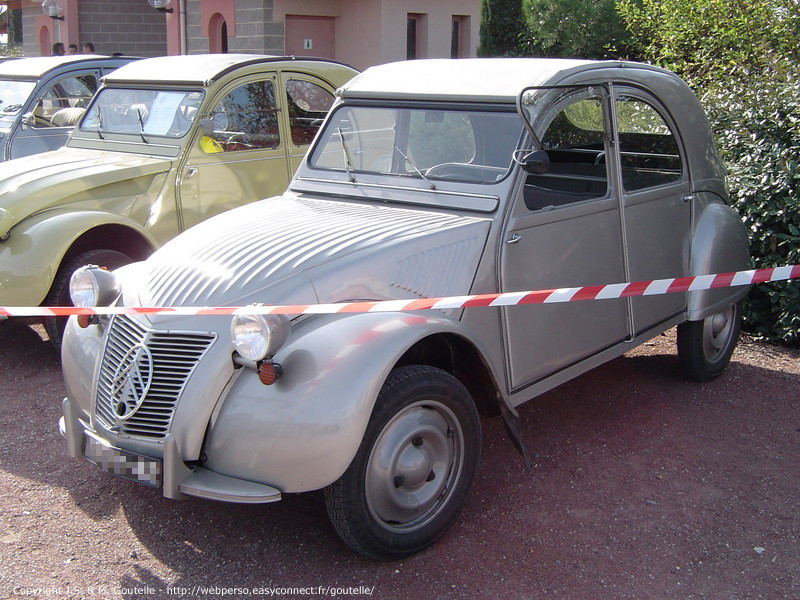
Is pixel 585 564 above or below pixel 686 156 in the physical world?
below

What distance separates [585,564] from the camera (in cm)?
346

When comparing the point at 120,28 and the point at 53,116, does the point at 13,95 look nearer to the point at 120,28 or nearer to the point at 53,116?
the point at 53,116

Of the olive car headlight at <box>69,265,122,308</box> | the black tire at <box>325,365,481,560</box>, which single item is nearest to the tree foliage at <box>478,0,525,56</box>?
the olive car headlight at <box>69,265,122,308</box>

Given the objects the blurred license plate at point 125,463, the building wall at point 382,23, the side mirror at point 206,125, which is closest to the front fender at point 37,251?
the side mirror at point 206,125

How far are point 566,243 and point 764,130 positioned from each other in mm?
3013

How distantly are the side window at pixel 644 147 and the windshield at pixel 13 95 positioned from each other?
6.11 metres

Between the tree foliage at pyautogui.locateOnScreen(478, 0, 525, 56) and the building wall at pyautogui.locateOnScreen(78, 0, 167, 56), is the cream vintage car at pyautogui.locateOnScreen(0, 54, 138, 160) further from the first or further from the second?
the building wall at pyautogui.locateOnScreen(78, 0, 167, 56)

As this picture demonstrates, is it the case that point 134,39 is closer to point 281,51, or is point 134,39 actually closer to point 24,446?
point 281,51

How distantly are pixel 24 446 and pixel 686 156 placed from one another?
13.2 ft

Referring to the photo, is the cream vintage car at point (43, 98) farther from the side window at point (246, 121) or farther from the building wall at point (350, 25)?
the building wall at point (350, 25)

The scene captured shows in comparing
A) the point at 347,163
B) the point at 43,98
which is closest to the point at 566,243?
the point at 347,163

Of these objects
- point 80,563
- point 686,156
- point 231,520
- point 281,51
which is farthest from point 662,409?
point 281,51

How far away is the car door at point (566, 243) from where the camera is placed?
3.97 metres

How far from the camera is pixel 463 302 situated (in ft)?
11.8
